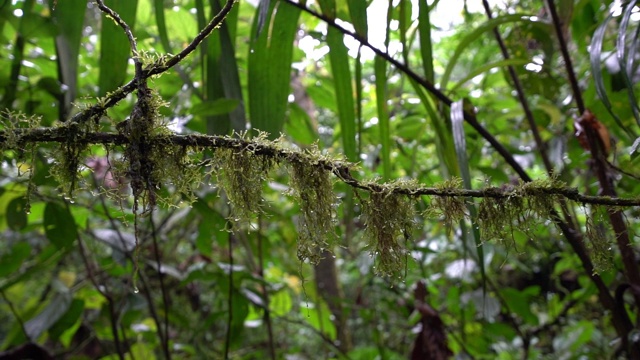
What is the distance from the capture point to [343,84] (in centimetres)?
71

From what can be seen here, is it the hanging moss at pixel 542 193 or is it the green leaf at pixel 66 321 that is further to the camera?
the green leaf at pixel 66 321

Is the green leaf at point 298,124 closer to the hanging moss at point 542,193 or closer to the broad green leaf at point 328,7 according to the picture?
the broad green leaf at point 328,7

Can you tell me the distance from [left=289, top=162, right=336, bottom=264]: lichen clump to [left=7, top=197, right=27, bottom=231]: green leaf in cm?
62

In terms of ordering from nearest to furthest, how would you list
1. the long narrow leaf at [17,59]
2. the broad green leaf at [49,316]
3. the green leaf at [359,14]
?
the green leaf at [359,14] < the long narrow leaf at [17,59] < the broad green leaf at [49,316]

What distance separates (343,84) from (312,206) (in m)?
0.27

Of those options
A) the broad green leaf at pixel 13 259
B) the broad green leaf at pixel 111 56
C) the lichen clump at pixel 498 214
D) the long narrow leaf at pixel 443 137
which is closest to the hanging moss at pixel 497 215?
the lichen clump at pixel 498 214

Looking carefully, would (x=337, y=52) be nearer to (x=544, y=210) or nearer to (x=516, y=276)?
(x=544, y=210)

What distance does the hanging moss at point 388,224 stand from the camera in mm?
470

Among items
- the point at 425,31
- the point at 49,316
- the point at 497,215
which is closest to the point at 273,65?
the point at 425,31

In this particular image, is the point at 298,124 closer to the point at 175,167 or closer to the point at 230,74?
the point at 230,74

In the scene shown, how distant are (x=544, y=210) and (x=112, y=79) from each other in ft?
1.73

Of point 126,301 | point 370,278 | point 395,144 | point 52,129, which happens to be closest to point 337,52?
point 52,129

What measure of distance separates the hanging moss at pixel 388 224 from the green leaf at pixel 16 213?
666mm

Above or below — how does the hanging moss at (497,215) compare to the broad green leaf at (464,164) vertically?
below
